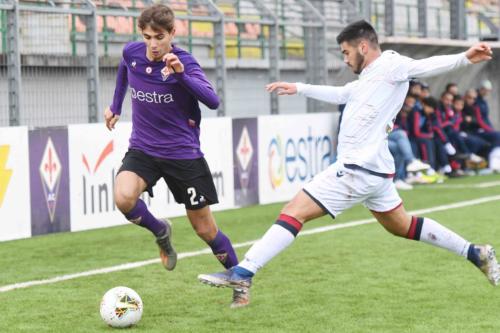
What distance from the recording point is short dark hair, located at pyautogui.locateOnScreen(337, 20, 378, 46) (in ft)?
22.4

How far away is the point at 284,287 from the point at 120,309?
1814 mm

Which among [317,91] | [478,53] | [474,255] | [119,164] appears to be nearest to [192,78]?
[317,91]

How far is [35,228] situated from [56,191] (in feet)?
1.56

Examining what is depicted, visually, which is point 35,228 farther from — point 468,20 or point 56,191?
point 468,20

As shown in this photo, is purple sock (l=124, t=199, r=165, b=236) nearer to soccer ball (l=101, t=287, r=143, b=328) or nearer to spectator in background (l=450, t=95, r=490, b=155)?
soccer ball (l=101, t=287, r=143, b=328)

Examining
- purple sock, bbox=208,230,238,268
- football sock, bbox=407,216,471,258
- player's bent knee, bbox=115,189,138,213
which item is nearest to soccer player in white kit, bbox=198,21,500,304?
football sock, bbox=407,216,471,258

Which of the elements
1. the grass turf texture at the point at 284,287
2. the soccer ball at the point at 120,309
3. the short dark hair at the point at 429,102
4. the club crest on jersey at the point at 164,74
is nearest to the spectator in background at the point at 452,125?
the short dark hair at the point at 429,102

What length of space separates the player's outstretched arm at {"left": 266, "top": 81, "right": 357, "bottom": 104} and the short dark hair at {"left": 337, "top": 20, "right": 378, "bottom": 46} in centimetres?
33

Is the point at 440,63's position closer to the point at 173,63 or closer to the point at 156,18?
the point at 173,63

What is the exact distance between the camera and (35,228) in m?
11.4

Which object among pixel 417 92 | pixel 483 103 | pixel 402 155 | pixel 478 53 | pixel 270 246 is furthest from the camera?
pixel 483 103

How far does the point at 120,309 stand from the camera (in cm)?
627

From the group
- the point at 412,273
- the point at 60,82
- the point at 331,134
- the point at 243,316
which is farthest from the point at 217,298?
the point at 331,134

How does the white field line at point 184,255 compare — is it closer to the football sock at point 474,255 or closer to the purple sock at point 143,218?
the purple sock at point 143,218
